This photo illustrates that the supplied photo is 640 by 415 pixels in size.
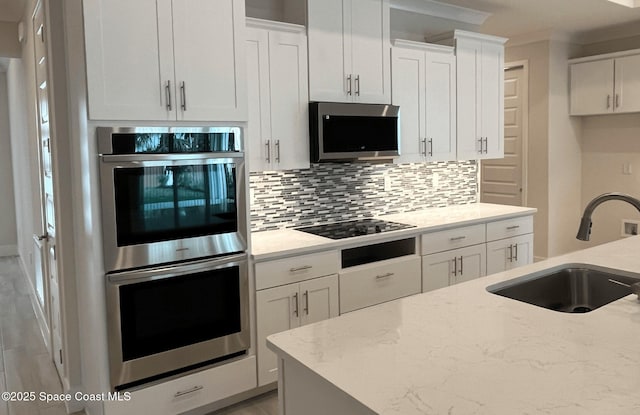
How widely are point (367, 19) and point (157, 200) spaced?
2.03m

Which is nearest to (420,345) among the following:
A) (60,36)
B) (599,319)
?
(599,319)

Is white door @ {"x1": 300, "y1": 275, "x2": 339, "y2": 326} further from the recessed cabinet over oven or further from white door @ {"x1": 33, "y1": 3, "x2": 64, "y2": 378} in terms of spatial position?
white door @ {"x1": 33, "y1": 3, "x2": 64, "y2": 378}

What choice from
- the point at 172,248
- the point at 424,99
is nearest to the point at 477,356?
the point at 172,248

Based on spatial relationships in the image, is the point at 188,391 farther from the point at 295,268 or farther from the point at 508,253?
the point at 508,253

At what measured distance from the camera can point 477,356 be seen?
1.32 m

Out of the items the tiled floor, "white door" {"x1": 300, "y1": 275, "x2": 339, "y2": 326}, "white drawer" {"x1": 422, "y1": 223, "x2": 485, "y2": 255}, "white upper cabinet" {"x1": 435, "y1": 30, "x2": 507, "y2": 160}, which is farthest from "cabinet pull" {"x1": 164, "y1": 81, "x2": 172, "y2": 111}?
"white upper cabinet" {"x1": 435, "y1": 30, "x2": 507, "y2": 160}

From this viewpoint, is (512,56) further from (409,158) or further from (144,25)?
(144,25)

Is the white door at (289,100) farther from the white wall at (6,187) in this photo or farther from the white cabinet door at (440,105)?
the white wall at (6,187)

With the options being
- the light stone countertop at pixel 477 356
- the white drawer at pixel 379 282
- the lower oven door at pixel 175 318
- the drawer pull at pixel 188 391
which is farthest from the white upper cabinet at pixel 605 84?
the drawer pull at pixel 188 391

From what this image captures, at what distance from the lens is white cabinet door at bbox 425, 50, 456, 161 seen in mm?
4082

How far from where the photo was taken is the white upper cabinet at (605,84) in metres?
5.26

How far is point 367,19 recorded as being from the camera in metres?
3.65

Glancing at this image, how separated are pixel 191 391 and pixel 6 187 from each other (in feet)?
20.2

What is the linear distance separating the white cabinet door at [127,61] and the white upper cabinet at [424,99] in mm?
1879
